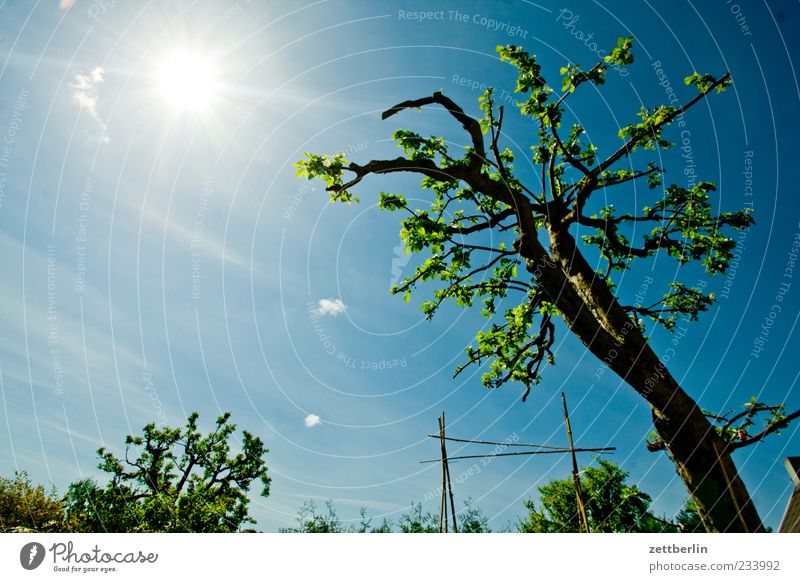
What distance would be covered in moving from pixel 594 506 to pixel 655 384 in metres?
46.9

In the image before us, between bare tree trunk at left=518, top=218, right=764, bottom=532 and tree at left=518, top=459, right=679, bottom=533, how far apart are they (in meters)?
41.0

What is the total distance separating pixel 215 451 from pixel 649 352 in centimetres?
3403

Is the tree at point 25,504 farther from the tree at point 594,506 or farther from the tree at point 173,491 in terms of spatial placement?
the tree at point 594,506
